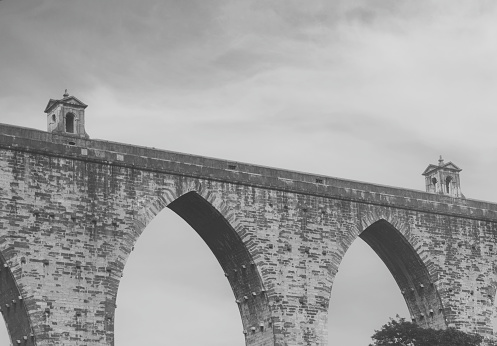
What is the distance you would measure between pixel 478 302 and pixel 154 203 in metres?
15.6

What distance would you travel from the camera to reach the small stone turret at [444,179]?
5612cm

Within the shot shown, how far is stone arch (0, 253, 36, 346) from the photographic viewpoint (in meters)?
44.3

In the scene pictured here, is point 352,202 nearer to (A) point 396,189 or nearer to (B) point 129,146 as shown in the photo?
(A) point 396,189

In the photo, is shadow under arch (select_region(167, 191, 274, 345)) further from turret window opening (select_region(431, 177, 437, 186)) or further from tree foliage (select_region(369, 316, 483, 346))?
turret window opening (select_region(431, 177, 437, 186))

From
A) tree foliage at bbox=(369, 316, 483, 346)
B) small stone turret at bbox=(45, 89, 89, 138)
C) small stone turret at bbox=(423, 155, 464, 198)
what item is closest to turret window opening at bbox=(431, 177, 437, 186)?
small stone turret at bbox=(423, 155, 464, 198)

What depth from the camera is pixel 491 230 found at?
5550cm

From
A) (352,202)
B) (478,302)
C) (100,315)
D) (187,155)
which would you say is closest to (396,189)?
(352,202)

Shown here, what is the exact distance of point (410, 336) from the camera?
159 feet

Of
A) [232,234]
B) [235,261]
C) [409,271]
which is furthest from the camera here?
[409,271]

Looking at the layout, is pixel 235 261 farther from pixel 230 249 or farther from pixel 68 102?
pixel 68 102

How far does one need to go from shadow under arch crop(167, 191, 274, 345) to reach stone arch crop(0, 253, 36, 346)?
7452mm

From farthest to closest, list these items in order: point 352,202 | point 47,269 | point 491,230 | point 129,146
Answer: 1. point 491,230
2. point 352,202
3. point 129,146
4. point 47,269

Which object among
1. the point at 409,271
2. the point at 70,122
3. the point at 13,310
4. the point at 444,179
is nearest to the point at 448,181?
the point at 444,179

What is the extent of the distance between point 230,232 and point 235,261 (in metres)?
1.52
